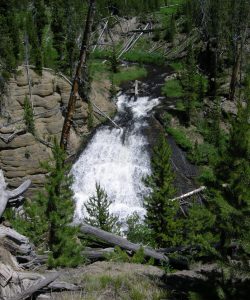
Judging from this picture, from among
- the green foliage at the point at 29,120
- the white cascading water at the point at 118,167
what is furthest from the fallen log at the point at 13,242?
the green foliage at the point at 29,120

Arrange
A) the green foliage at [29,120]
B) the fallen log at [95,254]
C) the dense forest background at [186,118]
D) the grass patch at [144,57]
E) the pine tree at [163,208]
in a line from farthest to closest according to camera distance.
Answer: the grass patch at [144,57] < the green foliage at [29,120] < the pine tree at [163,208] < the fallen log at [95,254] < the dense forest background at [186,118]

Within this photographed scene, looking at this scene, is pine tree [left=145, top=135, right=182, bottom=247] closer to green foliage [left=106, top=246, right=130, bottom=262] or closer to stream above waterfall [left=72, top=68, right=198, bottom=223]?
stream above waterfall [left=72, top=68, right=198, bottom=223]

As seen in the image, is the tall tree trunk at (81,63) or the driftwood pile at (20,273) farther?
the tall tree trunk at (81,63)

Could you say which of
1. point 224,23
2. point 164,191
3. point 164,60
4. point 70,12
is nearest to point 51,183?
point 164,191

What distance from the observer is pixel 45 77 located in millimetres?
41781

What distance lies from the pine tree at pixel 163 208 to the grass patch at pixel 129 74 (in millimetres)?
27148

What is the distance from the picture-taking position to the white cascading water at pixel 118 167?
33.8 meters

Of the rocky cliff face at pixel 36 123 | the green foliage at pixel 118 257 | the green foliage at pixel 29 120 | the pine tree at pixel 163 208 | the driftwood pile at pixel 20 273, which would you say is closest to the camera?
the driftwood pile at pixel 20 273

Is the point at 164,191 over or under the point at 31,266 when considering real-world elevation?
under

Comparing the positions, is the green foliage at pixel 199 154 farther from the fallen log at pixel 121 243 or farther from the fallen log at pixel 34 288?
the fallen log at pixel 34 288

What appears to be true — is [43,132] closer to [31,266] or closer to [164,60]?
[164,60]

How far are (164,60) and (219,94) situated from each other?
15.1 metres

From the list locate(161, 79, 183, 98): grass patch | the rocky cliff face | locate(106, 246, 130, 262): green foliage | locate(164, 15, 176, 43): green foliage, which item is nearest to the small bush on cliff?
locate(106, 246, 130, 262): green foliage

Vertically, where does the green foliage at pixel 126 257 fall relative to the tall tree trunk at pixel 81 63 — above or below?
below
